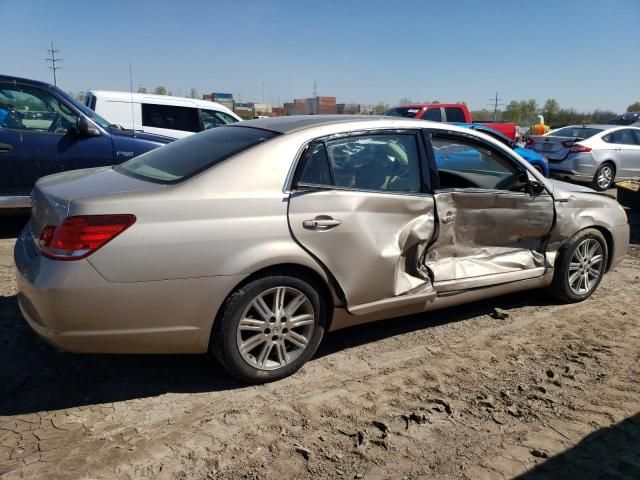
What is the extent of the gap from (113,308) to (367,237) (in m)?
1.60

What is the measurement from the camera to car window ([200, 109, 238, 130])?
10750 mm

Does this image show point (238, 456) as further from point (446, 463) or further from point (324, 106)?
point (324, 106)

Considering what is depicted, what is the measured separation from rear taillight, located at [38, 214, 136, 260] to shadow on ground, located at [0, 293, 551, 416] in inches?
35.1

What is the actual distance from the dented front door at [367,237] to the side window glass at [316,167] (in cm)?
9

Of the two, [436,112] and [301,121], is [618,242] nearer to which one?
[301,121]

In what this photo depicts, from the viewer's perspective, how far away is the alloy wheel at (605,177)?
1257cm

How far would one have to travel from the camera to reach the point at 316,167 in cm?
345

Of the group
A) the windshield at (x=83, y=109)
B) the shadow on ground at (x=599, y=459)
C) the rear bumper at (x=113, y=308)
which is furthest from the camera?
the windshield at (x=83, y=109)

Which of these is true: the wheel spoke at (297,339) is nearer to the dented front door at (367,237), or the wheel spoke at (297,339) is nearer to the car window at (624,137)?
Result: the dented front door at (367,237)

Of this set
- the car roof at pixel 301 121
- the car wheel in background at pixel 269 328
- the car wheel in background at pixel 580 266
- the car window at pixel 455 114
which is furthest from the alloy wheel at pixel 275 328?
the car window at pixel 455 114

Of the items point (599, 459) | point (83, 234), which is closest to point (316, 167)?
point (83, 234)

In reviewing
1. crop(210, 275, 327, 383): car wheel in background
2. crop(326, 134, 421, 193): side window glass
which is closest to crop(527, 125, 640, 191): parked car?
crop(326, 134, 421, 193): side window glass

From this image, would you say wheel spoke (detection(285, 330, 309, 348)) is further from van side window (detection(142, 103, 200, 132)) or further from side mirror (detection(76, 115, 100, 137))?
van side window (detection(142, 103, 200, 132))

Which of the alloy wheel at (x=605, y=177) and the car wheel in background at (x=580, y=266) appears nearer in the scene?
the car wheel in background at (x=580, y=266)
